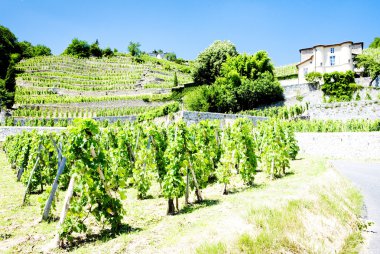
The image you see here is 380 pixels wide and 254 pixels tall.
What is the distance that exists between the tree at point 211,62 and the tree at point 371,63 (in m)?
18.7

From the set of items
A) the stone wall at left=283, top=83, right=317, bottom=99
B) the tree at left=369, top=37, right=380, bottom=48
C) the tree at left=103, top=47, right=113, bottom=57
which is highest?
the tree at left=103, top=47, right=113, bottom=57

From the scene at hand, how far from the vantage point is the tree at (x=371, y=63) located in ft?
127

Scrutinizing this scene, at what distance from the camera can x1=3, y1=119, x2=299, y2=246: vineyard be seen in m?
6.10

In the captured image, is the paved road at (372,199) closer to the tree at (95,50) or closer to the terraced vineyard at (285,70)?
the terraced vineyard at (285,70)

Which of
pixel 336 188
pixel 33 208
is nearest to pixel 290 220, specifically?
pixel 336 188

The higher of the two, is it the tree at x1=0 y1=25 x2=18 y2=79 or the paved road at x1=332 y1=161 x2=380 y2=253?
the tree at x1=0 y1=25 x2=18 y2=79

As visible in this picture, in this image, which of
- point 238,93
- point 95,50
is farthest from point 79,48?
point 238,93

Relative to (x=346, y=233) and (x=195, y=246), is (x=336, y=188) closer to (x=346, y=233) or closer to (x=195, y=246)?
(x=346, y=233)

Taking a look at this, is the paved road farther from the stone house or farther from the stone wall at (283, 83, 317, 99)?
the stone house

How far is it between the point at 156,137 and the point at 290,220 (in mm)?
5245

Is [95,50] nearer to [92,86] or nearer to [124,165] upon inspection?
[92,86]

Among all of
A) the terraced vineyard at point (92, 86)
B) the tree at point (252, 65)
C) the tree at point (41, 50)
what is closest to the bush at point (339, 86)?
the tree at point (252, 65)

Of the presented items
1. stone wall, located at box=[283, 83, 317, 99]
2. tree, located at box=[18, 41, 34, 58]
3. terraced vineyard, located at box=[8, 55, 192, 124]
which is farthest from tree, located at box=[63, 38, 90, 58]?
stone wall, located at box=[283, 83, 317, 99]

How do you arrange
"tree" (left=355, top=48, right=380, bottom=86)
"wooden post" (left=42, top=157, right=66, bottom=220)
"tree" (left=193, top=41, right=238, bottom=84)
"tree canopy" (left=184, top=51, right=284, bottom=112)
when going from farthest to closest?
"tree" (left=193, top=41, right=238, bottom=84)
"tree" (left=355, top=48, right=380, bottom=86)
"tree canopy" (left=184, top=51, right=284, bottom=112)
"wooden post" (left=42, top=157, right=66, bottom=220)
